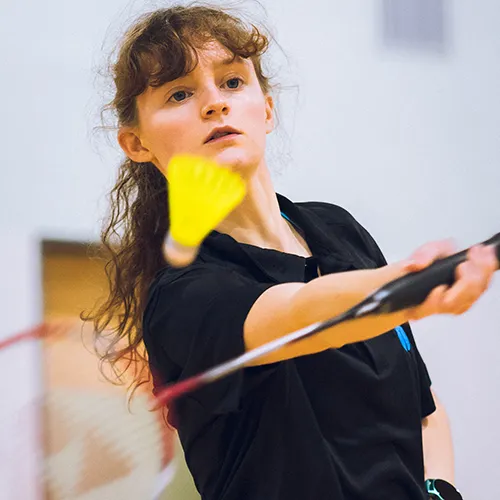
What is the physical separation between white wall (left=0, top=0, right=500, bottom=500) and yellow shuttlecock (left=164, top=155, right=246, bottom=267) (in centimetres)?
29

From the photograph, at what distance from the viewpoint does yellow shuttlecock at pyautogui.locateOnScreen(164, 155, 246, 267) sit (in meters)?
0.59

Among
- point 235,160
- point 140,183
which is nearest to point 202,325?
point 235,160

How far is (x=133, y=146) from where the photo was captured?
2.60ft

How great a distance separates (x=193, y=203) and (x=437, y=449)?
0.36 m

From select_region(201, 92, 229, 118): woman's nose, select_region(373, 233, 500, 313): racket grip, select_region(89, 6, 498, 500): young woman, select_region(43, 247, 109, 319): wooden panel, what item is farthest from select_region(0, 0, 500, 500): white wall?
select_region(373, 233, 500, 313): racket grip

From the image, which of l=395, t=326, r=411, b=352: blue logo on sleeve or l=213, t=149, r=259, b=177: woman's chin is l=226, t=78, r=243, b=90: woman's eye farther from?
l=395, t=326, r=411, b=352: blue logo on sleeve

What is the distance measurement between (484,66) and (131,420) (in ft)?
2.04

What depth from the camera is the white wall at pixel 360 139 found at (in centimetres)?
92

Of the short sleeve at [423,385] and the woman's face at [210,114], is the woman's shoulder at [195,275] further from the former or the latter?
the short sleeve at [423,385]

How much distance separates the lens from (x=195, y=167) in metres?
0.64

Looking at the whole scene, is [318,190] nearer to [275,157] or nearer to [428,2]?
[275,157]

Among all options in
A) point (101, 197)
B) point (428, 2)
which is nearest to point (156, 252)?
point (101, 197)

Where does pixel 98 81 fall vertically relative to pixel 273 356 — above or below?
above

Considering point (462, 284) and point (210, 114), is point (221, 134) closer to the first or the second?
point (210, 114)
